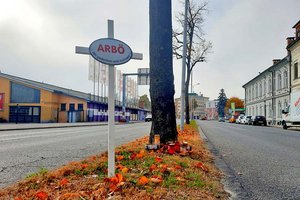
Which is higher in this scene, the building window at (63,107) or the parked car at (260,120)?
the building window at (63,107)

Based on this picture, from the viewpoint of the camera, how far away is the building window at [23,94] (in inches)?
1604

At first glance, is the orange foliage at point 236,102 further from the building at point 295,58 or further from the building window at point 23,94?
the building window at point 23,94

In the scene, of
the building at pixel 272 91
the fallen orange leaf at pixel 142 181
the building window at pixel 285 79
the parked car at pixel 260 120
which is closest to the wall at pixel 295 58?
the building at pixel 272 91

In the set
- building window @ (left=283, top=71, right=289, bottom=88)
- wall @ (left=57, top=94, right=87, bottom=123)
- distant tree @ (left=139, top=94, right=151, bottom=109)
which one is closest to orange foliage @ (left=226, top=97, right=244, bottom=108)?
distant tree @ (left=139, top=94, right=151, bottom=109)

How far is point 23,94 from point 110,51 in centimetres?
4095

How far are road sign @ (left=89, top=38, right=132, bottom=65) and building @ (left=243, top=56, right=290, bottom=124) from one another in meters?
40.6

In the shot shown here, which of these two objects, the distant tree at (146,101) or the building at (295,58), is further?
the distant tree at (146,101)

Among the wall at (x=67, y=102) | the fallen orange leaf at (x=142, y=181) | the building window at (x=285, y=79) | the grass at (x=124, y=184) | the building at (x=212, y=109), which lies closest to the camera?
the grass at (x=124, y=184)

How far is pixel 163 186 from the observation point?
348 centimetres

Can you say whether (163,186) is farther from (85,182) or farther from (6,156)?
(6,156)

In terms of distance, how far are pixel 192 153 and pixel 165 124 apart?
36.2 inches

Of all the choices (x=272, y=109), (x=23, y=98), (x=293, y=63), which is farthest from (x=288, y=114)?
(x=23, y=98)

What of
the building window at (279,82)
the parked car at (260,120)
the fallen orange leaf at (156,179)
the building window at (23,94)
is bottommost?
the parked car at (260,120)

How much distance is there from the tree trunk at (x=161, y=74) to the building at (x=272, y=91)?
124ft
